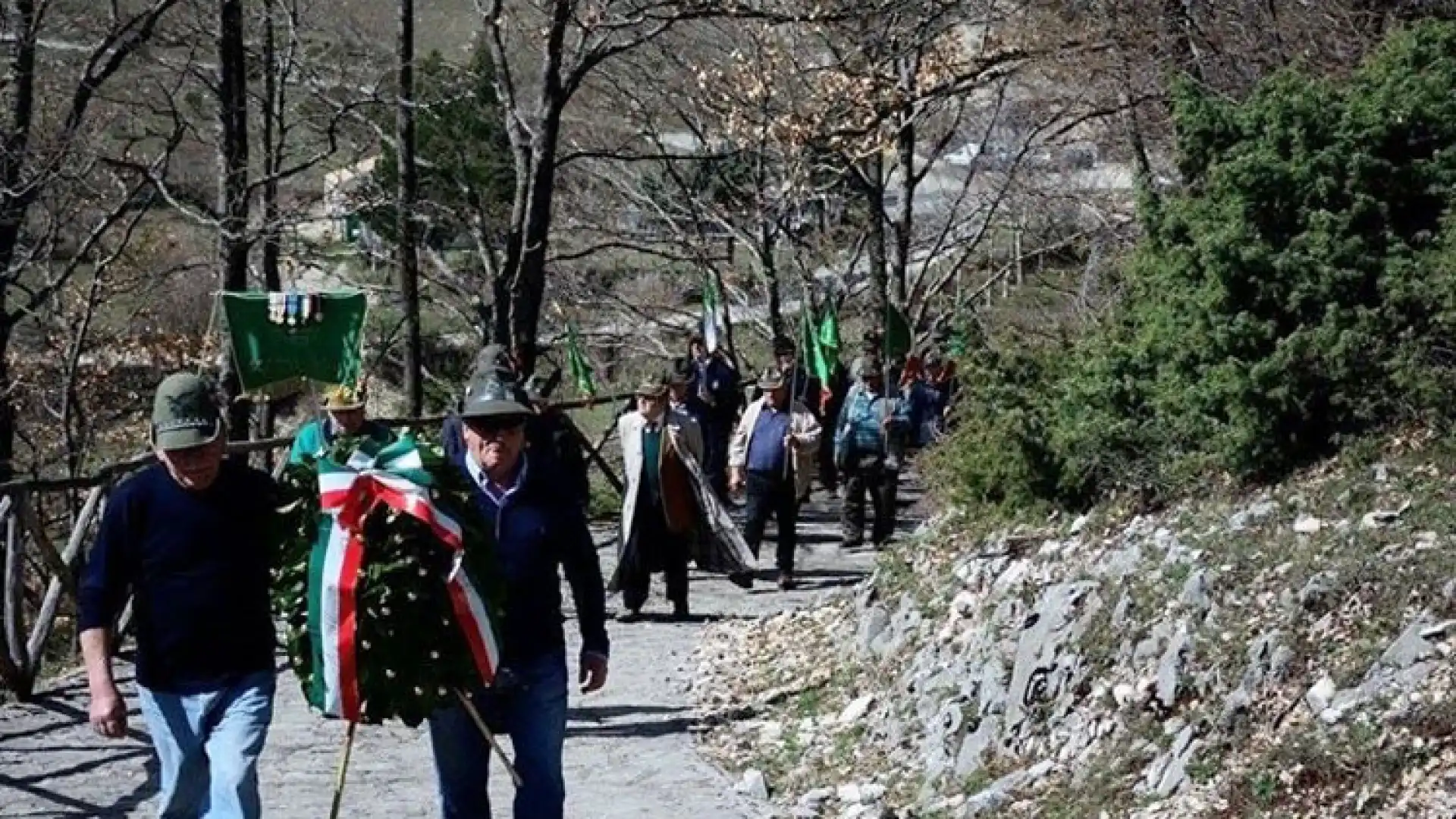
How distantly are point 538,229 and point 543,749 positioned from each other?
14.0m

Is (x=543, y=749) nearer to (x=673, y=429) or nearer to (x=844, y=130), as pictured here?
(x=673, y=429)

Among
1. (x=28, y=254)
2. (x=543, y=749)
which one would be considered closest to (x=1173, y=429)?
(x=543, y=749)

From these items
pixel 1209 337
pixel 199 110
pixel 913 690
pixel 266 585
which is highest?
pixel 199 110

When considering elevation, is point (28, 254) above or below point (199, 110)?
below

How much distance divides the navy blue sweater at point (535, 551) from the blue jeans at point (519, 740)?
81 millimetres

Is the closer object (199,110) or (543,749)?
(543,749)

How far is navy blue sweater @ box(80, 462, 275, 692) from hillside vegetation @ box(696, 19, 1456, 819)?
297cm

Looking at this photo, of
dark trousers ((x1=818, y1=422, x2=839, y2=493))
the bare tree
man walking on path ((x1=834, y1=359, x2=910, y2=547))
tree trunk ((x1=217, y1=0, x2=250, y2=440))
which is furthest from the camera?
dark trousers ((x1=818, y1=422, x2=839, y2=493))

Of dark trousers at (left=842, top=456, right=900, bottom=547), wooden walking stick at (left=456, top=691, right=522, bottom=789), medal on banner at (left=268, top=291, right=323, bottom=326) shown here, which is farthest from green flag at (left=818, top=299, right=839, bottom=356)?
wooden walking stick at (left=456, top=691, right=522, bottom=789)

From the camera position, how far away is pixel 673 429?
14055 millimetres

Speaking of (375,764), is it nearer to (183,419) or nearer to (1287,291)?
(183,419)

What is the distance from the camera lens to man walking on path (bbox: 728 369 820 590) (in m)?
15.3

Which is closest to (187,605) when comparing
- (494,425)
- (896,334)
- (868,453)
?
(494,425)

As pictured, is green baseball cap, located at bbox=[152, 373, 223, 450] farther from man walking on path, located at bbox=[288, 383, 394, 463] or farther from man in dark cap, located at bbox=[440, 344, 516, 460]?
man walking on path, located at bbox=[288, 383, 394, 463]
